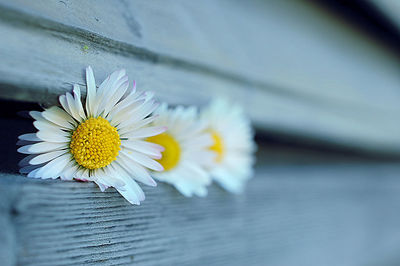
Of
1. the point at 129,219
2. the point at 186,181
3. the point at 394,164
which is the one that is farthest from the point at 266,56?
the point at 394,164

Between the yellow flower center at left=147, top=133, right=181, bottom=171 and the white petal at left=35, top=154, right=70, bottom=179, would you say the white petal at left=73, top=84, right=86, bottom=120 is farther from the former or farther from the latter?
the yellow flower center at left=147, top=133, right=181, bottom=171

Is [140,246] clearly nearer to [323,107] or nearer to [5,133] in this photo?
[5,133]

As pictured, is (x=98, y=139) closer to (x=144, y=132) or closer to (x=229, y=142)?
(x=144, y=132)

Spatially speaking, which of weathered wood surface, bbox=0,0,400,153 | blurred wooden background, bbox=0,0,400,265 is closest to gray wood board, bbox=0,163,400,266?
blurred wooden background, bbox=0,0,400,265

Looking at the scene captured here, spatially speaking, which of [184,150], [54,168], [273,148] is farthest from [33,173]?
[273,148]

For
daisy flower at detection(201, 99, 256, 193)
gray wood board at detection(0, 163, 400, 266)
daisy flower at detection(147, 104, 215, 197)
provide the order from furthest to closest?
1. daisy flower at detection(201, 99, 256, 193)
2. daisy flower at detection(147, 104, 215, 197)
3. gray wood board at detection(0, 163, 400, 266)

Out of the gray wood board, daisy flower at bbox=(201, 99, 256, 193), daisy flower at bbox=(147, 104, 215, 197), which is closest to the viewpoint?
the gray wood board

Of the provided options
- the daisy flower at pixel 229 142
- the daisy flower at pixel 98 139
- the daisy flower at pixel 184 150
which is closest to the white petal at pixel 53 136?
the daisy flower at pixel 98 139
